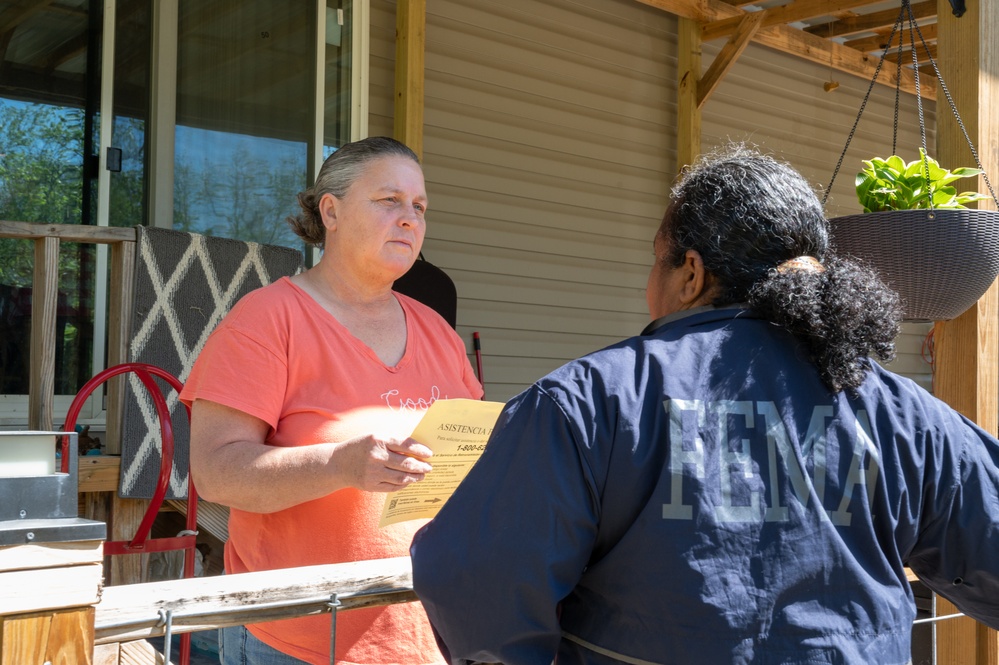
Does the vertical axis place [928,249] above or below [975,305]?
above

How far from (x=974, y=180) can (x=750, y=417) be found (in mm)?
1801

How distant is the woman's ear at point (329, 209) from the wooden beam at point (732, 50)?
504 centimetres

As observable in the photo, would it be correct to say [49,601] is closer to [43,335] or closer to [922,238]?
[922,238]

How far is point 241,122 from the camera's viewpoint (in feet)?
17.6

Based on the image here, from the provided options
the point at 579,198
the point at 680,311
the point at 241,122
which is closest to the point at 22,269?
the point at 241,122

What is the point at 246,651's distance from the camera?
71.2 inches

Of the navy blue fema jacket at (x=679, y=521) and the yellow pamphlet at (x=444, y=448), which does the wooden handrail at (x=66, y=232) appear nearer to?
the yellow pamphlet at (x=444, y=448)

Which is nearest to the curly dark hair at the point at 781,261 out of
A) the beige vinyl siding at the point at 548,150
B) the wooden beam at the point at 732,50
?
the beige vinyl siding at the point at 548,150

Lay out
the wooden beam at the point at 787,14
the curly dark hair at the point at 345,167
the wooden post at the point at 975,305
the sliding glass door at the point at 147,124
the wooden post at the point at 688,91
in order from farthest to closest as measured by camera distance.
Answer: the wooden post at the point at 688,91 < the wooden beam at the point at 787,14 < the sliding glass door at the point at 147,124 < the wooden post at the point at 975,305 < the curly dark hair at the point at 345,167

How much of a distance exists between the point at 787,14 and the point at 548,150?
194 centimetres

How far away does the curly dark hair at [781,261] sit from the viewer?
130 centimetres

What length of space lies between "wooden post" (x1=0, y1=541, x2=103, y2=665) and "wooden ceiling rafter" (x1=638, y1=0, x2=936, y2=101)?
6.09 meters

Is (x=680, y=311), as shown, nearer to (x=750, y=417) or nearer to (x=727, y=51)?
(x=750, y=417)

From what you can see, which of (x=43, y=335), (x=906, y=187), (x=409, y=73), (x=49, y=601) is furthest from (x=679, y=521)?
(x=409, y=73)
